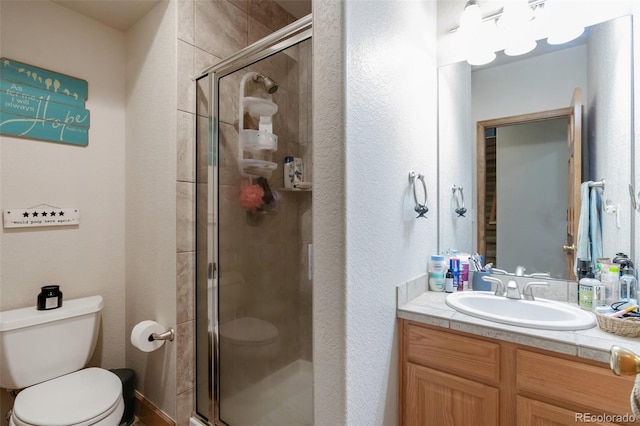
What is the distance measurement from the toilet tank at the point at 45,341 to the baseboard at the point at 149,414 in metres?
0.41

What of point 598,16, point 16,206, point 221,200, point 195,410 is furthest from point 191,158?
point 598,16

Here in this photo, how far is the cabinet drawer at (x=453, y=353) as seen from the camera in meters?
1.13

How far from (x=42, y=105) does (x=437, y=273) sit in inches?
90.4

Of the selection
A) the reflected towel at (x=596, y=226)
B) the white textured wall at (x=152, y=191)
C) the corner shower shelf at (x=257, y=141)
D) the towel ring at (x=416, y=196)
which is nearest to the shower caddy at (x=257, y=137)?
the corner shower shelf at (x=257, y=141)

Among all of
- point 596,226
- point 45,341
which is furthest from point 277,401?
point 596,226

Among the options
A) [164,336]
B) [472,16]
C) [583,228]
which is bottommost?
[164,336]

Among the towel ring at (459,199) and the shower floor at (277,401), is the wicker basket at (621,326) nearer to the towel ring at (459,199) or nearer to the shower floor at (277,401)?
the towel ring at (459,199)

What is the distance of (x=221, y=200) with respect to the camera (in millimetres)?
1578

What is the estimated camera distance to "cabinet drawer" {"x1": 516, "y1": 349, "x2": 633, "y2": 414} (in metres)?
0.92

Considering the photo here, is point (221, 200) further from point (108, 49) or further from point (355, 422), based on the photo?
point (108, 49)

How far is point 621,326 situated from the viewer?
1.02 m

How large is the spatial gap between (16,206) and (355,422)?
6.30ft

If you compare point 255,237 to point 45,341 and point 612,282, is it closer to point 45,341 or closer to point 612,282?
point 45,341

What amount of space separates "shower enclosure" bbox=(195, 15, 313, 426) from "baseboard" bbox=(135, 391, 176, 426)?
0.64ft
